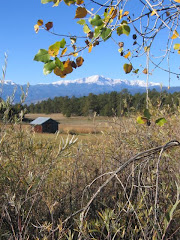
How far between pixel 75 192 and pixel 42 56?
2.06m

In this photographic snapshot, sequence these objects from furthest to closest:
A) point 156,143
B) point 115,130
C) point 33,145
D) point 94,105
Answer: point 94,105
point 115,130
point 156,143
point 33,145

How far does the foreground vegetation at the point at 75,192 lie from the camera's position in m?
1.97

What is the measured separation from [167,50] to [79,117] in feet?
341

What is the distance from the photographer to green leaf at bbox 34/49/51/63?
1.38m

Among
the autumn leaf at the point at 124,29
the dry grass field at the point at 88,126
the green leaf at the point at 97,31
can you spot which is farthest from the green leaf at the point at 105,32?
the dry grass field at the point at 88,126

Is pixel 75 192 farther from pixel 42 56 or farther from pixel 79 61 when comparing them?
pixel 42 56

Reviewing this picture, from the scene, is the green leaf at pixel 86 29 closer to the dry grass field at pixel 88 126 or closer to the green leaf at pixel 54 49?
the green leaf at pixel 54 49

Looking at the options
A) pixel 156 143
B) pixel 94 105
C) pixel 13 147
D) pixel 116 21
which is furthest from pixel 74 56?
pixel 94 105

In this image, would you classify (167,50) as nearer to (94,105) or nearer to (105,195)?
(105,195)

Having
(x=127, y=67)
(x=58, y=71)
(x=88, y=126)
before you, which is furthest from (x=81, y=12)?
(x=88, y=126)

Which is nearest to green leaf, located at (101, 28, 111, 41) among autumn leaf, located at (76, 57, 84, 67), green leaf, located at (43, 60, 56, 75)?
autumn leaf, located at (76, 57, 84, 67)

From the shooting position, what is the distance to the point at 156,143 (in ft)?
13.2

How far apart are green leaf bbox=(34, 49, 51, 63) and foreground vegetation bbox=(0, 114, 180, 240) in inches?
33.1

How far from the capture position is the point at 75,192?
Answer: 3.02m
